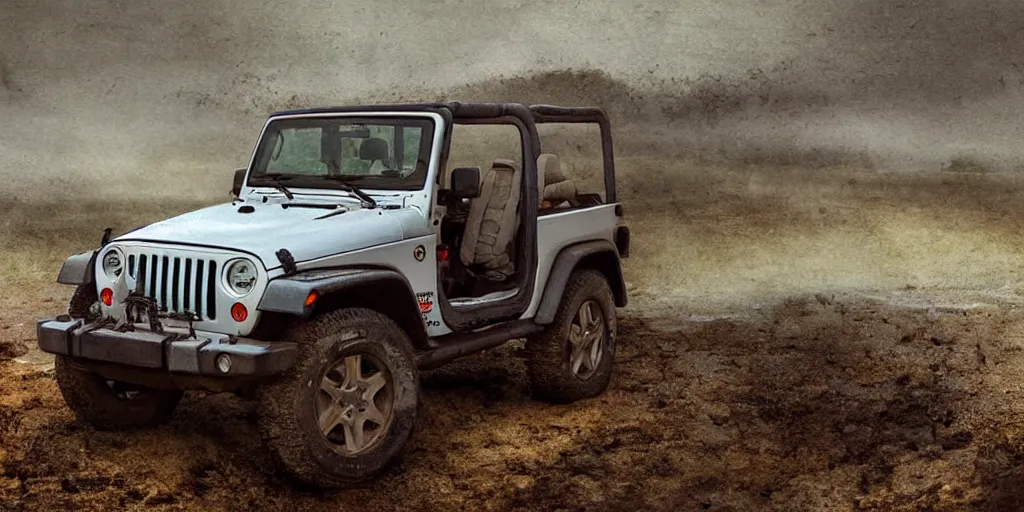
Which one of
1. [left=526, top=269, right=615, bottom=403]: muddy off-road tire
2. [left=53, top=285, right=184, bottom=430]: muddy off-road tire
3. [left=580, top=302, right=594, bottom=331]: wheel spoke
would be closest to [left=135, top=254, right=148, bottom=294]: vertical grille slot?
[left=53, top=285, right=184, bottom=430]: muddy off-road tire

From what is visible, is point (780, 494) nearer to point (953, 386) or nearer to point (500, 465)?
point (500, 465)

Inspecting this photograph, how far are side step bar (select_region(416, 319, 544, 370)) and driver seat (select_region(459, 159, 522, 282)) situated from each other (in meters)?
0.33

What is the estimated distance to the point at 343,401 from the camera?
15.7ft

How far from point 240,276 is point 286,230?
367 mm

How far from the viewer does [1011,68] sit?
19844mm

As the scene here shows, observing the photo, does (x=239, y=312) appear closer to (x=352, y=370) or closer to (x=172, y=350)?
(x=172, y=350)

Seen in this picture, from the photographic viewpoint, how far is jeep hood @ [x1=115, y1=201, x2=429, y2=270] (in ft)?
15.5

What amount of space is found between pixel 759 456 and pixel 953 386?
7.35 ft

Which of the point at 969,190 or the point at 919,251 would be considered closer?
the point at 919,251

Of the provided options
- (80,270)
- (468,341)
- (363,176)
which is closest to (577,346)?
(468,341)

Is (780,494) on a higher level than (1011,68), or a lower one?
lower

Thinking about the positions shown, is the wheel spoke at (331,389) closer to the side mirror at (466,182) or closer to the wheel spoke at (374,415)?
the wheel spoke at (374,415)

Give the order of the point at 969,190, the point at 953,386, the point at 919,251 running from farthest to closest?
the point at 969,190 → the point at 919,251 → the point at 953,386

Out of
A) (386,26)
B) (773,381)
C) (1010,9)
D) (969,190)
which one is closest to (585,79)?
(386,26)
